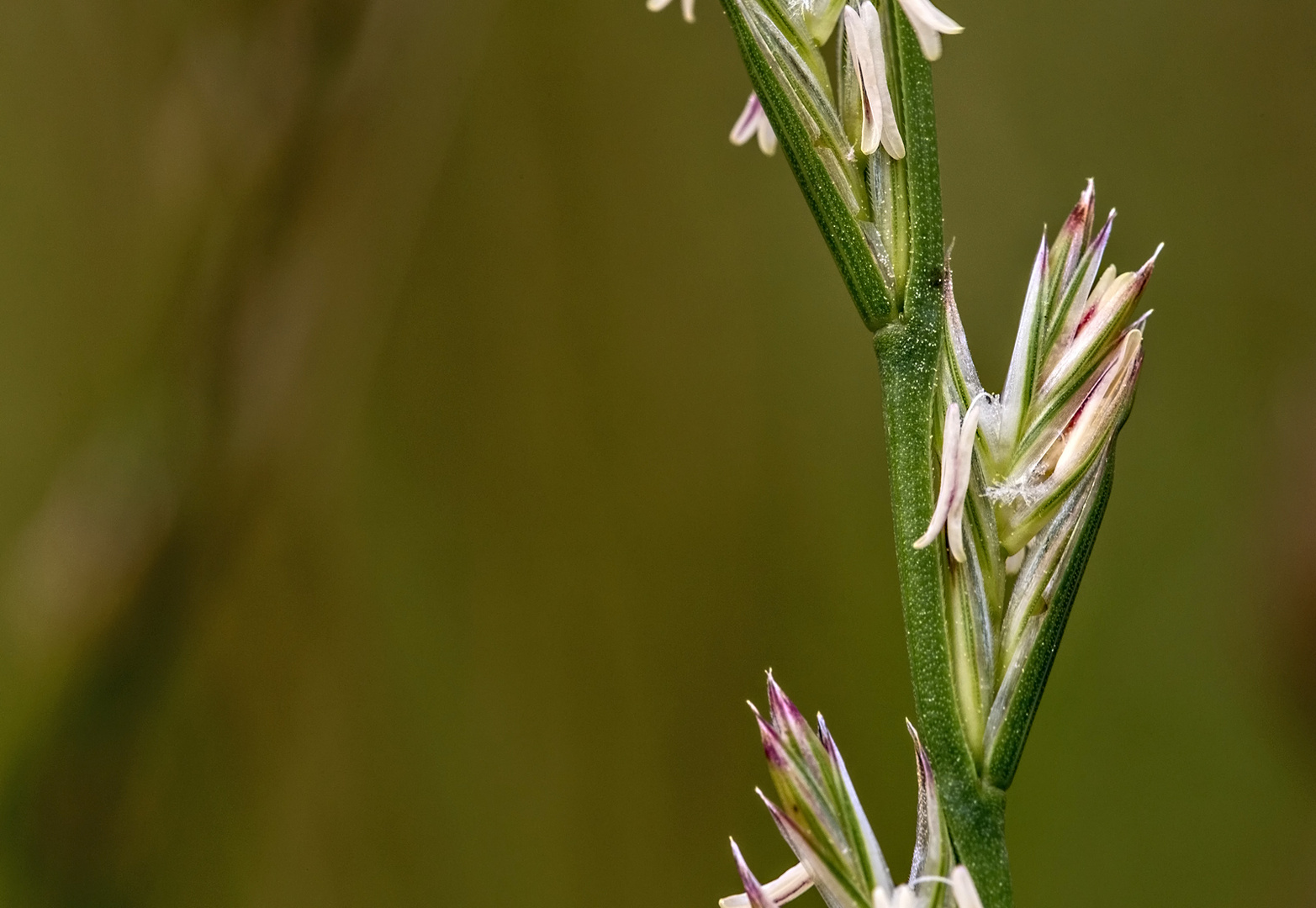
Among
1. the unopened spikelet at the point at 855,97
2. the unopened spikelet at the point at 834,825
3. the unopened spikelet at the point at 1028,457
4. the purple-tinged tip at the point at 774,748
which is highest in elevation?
the unopened spikelet at the point at 855,97

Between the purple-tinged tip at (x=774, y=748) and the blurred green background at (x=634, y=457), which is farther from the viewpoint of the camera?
the blurred green background at (x=634, y=457)

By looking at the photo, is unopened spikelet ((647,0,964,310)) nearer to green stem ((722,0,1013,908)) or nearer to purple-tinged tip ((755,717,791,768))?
green stem ((722,0,1013,908))

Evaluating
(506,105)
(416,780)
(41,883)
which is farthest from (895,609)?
(41,883)

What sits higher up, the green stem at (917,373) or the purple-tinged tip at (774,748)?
the green stem at (917,373)

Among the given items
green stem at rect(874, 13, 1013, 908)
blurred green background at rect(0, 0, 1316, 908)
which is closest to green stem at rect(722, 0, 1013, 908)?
green stem at rect(874, 13, 1013, 908)

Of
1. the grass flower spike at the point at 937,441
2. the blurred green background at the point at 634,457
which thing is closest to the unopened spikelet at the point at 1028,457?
the grass flower spike at the point at 937,441

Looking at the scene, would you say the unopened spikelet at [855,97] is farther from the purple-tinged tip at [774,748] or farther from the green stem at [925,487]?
the purple-tinged tip at [774,748]

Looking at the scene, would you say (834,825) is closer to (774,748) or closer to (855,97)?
(774,748)
